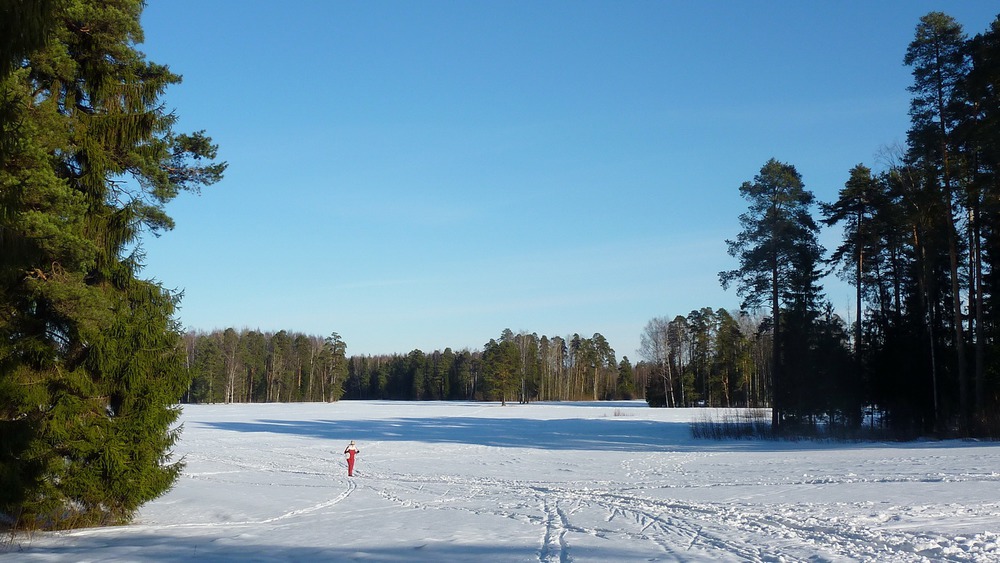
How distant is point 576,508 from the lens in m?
13.6

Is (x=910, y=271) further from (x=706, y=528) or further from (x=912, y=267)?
(x=706, y=528)

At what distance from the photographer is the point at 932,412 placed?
29766 millimetres

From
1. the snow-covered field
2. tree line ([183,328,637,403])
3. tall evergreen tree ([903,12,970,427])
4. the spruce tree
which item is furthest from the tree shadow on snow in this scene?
tree line ([183,328,637,403])

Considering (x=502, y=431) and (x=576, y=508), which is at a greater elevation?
(x=576, y=508)

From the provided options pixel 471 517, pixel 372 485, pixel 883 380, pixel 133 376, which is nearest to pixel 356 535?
pixel 471 517

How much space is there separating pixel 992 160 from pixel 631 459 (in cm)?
1509

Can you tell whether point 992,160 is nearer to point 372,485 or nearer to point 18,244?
point 372,485

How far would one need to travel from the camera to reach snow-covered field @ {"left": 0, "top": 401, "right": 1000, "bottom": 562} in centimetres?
946

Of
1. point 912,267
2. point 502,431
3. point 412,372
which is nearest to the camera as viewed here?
point 912,267

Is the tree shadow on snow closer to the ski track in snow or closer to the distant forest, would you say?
the distant forest

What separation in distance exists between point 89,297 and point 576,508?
9.31 metres

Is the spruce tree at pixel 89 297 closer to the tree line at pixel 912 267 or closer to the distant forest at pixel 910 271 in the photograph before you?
the distant forest at pixel 910 271

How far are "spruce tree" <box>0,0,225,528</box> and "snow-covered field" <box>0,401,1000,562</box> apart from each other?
984 mm

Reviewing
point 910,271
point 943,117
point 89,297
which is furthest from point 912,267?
point 89,297
